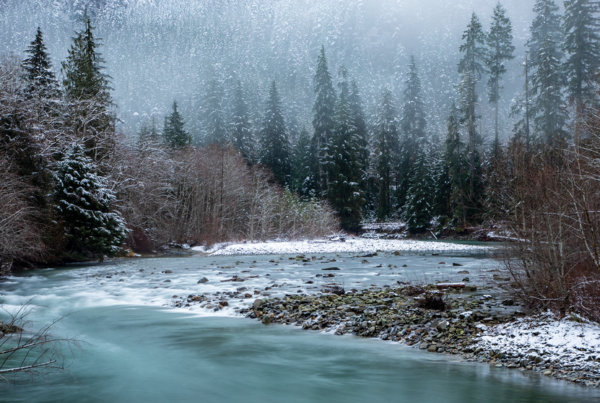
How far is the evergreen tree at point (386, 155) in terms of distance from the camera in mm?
55688

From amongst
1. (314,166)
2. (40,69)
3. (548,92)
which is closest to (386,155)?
(314,166)

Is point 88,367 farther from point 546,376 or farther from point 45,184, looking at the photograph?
point 45,184

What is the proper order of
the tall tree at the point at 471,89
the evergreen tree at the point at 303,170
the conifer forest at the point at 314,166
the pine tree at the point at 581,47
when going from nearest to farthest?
1. the conifer forest at the point at 314,166
2. the pine tree at the point at 581,47
3. the tall tree at the point at 471,89
4. the evergreen tree at the point at 303,170

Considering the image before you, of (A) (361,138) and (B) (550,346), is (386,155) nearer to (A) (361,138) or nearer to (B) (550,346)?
(A) (361,138)

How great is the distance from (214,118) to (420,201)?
33.2 metres

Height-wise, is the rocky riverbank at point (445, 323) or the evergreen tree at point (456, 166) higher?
the evergreen tree at point (456, 166)

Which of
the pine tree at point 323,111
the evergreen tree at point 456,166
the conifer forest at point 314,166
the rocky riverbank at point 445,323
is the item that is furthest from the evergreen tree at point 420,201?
the rocky riverbank at point 445,323

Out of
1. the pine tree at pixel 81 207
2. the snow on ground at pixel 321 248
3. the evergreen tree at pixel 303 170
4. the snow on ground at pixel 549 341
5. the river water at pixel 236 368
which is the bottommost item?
the river water at pixel 236 368

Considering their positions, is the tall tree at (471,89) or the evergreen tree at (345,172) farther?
the evergreen tree at (345,172)

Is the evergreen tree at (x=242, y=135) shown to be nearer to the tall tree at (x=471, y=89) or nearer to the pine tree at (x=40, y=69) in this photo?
the tall tree at (x=471, y=89)

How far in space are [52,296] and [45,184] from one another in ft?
32.7

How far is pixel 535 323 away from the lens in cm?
745

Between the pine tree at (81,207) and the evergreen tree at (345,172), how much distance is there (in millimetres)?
27531

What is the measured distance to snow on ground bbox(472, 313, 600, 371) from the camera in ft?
20.9
